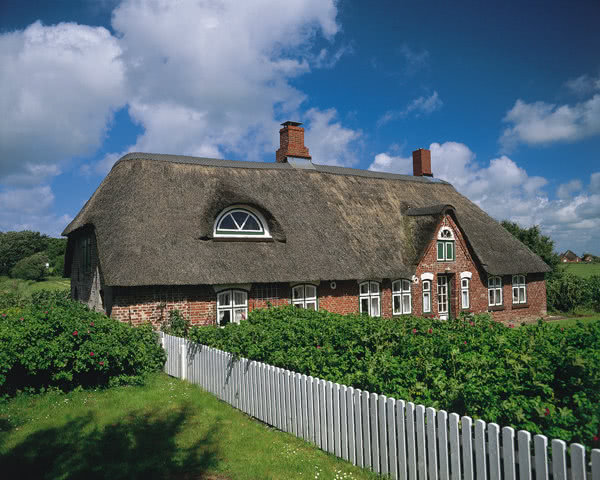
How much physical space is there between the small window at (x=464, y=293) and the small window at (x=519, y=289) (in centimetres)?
338

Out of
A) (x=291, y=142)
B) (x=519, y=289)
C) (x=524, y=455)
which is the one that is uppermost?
(x=291, y=142)

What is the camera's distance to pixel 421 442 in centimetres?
498

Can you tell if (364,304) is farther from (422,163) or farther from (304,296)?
(422,163)

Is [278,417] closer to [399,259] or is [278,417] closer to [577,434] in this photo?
[577,434]

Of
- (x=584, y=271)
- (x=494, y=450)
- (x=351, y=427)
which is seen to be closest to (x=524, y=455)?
(x=494, y=450)

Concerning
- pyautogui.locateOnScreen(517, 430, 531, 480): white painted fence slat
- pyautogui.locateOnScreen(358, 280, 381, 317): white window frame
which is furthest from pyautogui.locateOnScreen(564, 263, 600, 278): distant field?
pyautogui.locateOnScreen(517, 430, 531, 480): white painted fence slat

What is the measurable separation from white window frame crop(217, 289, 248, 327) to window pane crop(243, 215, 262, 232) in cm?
214

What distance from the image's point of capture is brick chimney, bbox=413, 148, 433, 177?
82.0 feet

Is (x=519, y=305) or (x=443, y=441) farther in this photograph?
(x=519, y=305)

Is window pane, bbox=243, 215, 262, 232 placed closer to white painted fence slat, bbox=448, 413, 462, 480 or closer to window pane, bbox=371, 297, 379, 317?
window pane, bbox=371, 297, 379, 317

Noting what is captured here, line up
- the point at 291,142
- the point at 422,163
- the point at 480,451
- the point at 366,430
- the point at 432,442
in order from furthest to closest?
1. the point at 422,163
2. the point at 291,142
3. the point at 366,430
4. the point at 432,442
5. the point at 480,451

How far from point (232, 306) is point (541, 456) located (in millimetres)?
11320

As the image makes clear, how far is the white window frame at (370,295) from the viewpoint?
1698cm

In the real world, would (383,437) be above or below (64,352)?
below
